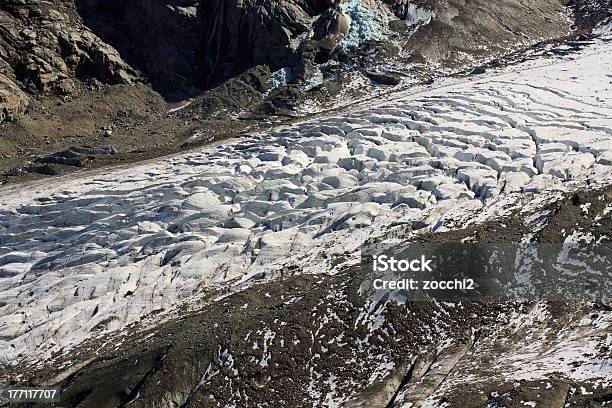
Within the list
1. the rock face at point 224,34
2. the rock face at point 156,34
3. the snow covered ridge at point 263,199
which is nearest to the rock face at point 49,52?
the rock face at point 224,34

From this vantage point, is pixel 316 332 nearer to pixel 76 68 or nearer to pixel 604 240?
pixel 604 240

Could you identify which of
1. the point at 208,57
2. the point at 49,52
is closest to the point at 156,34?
the point at 208,57

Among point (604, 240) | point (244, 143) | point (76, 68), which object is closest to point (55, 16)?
point (76, 68)

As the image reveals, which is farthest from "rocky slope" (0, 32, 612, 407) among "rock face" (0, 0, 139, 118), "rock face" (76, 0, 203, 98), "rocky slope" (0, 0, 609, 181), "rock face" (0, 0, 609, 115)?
"rock face" (76, 0, 203, 98)

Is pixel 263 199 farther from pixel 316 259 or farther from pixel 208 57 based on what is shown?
pixel 208 57

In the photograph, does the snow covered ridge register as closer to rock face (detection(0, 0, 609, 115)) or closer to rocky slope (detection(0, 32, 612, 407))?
rocky slope (detection(0, 32, 612, 407))
